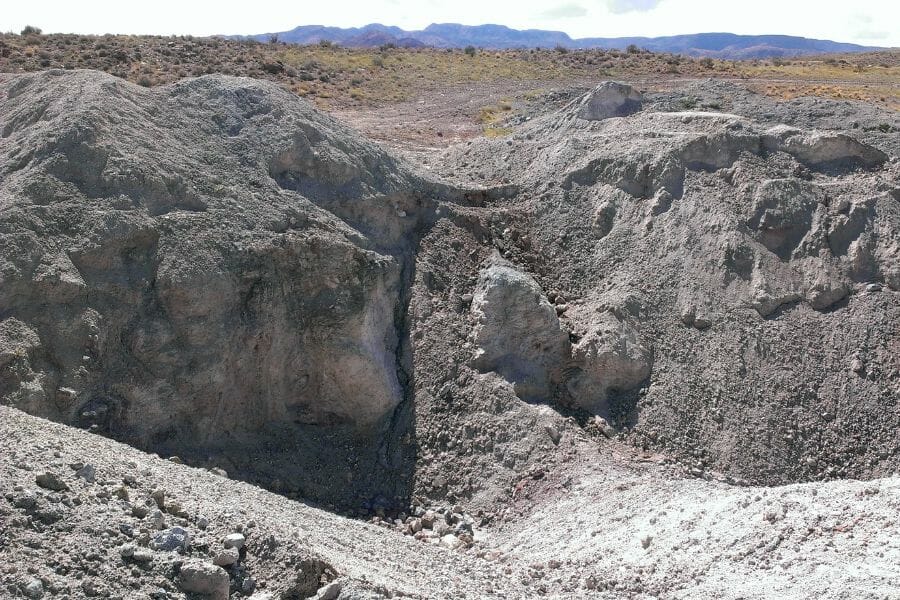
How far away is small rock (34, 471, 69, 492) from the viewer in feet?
22.9

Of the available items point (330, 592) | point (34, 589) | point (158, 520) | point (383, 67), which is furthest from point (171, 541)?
point (383, 67)

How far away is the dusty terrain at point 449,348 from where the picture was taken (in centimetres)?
816

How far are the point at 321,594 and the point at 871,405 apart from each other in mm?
9856

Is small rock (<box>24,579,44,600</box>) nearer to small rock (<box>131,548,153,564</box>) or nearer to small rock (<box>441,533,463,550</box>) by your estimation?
small rock (<box>131,548,153,564</box>)

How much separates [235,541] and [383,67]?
41.8 metres

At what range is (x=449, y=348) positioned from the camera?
13.4 metres

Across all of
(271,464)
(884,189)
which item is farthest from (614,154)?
(271,464)

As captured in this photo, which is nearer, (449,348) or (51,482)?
(51,482)

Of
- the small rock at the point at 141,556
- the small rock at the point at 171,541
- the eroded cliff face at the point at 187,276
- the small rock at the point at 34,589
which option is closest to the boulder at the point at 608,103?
the eroded cliff face at the point at 187,276

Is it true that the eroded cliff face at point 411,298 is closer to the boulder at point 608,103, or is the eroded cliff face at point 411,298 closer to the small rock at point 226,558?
the boulder at point 608,103

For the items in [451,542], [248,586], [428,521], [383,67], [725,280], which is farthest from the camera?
[383,67]

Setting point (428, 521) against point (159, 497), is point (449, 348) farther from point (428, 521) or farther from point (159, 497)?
point (159, 497)

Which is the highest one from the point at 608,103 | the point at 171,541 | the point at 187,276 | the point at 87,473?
the point at 608,103

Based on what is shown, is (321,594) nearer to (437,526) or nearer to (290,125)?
(437,526)
